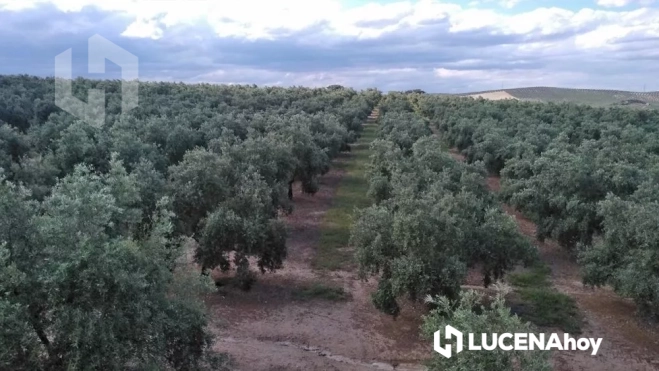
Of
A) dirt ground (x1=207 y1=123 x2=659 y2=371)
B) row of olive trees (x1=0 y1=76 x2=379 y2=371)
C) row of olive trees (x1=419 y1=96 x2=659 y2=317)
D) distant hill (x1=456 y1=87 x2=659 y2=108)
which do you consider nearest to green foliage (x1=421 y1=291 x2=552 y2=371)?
row of olive trees (x1=0 y1=76 x2=379 y2=371)

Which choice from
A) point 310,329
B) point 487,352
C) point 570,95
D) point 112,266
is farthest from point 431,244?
point 570,95

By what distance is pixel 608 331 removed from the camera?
23.9 meters

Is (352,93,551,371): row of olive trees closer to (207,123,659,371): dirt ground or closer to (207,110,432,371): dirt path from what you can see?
(207,110,432,371): dirt path

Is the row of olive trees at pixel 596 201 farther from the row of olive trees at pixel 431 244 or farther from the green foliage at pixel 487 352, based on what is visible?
the green foliage at pixel 487 352

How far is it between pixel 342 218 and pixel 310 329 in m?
18.2

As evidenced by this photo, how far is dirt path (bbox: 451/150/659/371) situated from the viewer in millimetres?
21047

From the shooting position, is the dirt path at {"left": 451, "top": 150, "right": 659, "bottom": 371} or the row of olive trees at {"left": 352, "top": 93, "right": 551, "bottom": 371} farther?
the row of olive trees at {"left": 352, "top": 93, "right": 551, "bottom": 371}

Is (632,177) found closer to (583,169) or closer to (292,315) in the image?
(583,169)

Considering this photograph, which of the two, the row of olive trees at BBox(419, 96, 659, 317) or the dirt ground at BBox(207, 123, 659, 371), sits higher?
the row of olive trees at BBox(419, 96, 659, 317)

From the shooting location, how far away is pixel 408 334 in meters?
22.9

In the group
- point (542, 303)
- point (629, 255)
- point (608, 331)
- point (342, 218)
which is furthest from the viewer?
point (342, 218)

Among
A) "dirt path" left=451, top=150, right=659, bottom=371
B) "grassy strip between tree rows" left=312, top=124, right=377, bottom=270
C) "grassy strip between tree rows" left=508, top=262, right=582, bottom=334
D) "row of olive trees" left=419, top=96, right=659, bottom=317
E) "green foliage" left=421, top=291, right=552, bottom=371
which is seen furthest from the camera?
"grassy strip between tree rows" left=312, top=124, right=377, bottom=270

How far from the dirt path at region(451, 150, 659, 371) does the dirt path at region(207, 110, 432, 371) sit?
19.8 ft

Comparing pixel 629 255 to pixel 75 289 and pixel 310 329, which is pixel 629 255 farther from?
pixel 75 289
